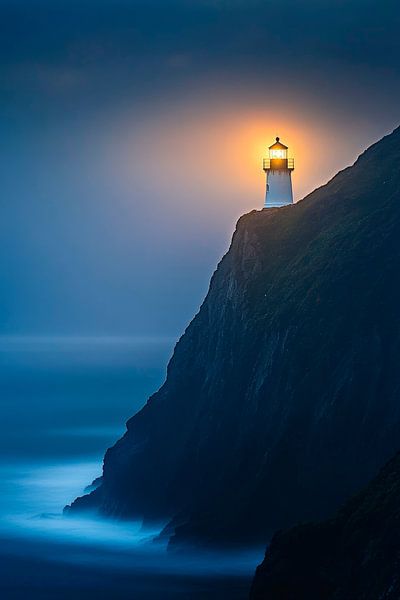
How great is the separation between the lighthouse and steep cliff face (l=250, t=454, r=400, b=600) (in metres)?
31.1

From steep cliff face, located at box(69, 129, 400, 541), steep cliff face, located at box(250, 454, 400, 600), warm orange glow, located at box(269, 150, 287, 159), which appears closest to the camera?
steep cliff face, located at box(250, 454, 400, 600)

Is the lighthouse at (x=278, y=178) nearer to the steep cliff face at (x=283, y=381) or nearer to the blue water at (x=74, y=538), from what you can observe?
the steep cliff face at (x=283, y=381)

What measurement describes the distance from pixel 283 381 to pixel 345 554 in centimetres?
1626

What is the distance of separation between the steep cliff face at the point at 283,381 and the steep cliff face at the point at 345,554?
34.4ft

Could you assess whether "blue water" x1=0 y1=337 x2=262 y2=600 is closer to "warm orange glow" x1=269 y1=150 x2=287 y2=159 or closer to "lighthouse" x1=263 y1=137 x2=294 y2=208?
"lighthouse" x1=263 y1=137 x2=294 y2=208

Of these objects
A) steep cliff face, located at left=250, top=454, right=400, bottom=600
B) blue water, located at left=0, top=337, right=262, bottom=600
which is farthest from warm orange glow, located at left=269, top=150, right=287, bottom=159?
steep cliff face, located at left=250, top=454, right=400, bottom=600

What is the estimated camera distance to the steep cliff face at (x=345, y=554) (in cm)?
2953

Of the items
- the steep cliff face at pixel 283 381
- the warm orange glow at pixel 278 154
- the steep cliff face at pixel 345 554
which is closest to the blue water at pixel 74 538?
the steep cliff face at pixel 283 381

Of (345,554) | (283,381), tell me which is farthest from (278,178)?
(345,554)

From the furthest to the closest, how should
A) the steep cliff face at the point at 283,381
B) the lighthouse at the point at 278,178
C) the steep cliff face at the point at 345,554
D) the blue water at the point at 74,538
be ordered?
the lighthouse at the point at 278,178, the steep cliff face at the point at 283,381, the blue water at the point at 74,538, the steep cliff face at the point at 345,554

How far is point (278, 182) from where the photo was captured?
64.8 m

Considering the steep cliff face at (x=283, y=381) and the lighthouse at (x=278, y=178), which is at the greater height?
the lighthouse at (x=278, y=178)

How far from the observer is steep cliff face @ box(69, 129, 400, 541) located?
1752 inches

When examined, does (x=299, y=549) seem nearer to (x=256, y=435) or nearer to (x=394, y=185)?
(x=256, y=435)
